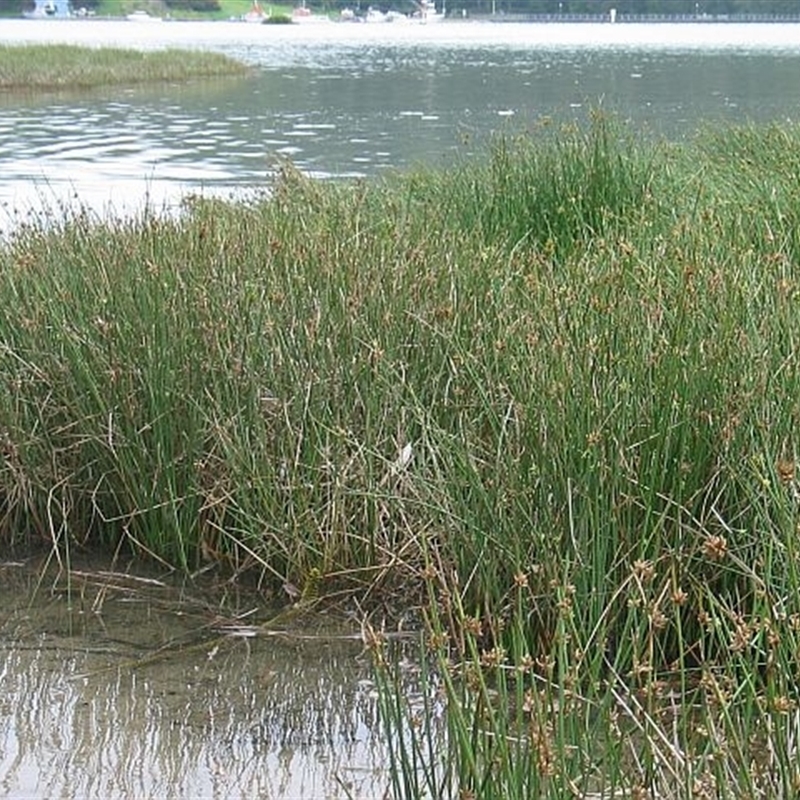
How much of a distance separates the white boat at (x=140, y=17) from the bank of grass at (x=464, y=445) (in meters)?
99.7

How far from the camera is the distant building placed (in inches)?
4002

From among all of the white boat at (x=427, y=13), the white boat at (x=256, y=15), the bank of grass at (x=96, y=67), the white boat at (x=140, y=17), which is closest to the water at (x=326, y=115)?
the bank of grass at (x=96, y=67)

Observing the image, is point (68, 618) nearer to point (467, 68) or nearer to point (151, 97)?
point (151, 97)

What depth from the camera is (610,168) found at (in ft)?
21.6

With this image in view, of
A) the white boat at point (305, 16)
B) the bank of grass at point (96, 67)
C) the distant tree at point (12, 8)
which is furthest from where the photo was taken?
the white boat at point (305, 16)

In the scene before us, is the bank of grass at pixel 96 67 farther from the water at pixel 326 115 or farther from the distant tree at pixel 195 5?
the distant tree at pixel 195 5

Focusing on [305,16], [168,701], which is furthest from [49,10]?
[168,701]

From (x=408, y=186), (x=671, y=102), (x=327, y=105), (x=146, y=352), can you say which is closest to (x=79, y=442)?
(x=146, y=352)

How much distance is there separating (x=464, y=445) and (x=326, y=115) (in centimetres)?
2003

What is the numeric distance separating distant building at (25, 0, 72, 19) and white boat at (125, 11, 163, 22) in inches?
169

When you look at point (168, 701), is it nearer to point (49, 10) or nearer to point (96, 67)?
point (96, 67)

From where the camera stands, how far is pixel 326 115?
22.9 metres

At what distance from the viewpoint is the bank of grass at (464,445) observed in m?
2.45

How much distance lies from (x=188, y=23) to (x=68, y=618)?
Answer: 10270 centimetres
